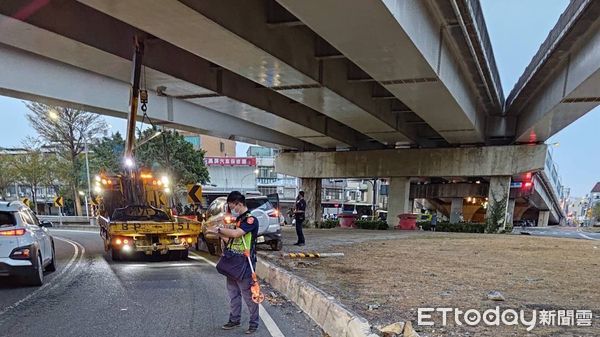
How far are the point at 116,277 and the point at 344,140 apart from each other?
684 inches

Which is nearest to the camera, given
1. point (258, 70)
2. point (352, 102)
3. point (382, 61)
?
point (382, 61)

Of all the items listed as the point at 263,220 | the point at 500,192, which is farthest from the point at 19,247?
the point at 500,192

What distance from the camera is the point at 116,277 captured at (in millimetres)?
8750

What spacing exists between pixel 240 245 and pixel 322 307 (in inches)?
57.0

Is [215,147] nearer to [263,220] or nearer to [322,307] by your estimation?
[263,220]

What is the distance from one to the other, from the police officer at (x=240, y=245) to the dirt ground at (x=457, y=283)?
1.33 meters

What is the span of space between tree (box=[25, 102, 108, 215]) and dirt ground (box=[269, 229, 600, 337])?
33.0 m

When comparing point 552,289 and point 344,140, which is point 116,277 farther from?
point 344,140

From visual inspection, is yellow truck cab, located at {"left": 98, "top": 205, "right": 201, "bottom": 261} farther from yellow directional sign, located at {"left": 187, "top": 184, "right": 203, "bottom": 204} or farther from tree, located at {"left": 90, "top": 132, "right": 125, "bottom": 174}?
tree, located at {"left": 90, "top": 132, "right": 125, "bottom": 174}

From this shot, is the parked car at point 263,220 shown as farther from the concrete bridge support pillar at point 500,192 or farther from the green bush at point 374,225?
the concrete bridge support pillar at point 500,192

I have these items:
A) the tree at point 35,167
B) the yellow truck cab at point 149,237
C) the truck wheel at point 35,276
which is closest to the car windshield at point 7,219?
the truck wheel at point 35,276

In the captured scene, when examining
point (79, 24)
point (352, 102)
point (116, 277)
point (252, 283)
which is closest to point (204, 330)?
point (252, 283)

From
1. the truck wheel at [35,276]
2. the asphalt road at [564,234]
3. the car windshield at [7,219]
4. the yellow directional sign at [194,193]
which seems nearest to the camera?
the car windshield at [7,219]

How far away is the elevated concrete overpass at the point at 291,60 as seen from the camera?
324 inches
